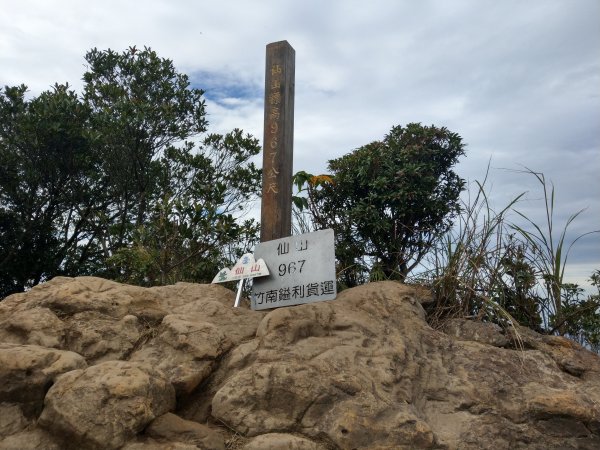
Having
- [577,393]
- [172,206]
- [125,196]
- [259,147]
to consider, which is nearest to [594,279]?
[577,393]

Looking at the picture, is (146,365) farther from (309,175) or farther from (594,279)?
(594,279)

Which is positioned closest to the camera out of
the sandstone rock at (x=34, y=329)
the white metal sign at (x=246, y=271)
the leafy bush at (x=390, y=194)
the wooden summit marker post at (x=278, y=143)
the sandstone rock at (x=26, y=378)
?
the sandstone rock at (x=26, y=378)

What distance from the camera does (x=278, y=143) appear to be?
5.43 meters

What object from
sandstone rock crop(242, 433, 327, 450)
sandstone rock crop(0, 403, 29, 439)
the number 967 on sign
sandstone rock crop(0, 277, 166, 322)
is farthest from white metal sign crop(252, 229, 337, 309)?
sandstone rock crop(0, 403, 29, 439)

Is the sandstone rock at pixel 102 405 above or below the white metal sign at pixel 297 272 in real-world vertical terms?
below

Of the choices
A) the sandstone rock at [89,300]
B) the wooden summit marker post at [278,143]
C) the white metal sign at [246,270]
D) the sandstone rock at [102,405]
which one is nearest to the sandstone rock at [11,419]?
the sandstone rock at [102,405]

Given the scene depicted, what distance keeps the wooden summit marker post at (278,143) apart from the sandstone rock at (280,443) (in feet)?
8.25

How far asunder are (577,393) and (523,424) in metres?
0.47

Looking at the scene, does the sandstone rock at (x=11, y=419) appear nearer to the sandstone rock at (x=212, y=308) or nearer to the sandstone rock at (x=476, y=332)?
the sandstone rock at (x=212, y=308)

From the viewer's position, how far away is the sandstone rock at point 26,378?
3010 mm

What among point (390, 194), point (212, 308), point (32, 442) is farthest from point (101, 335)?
point (390, 194)

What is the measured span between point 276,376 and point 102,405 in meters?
0.94

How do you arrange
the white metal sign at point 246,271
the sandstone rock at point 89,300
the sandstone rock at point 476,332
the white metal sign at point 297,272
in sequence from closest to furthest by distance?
1. the sandstone rock at point 89,300
2. the sandstone rock at point 476,332
3. the white metal sign at point 297,272
4. the white metal sign at point 246,271

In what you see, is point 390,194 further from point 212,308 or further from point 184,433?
point 184,433
